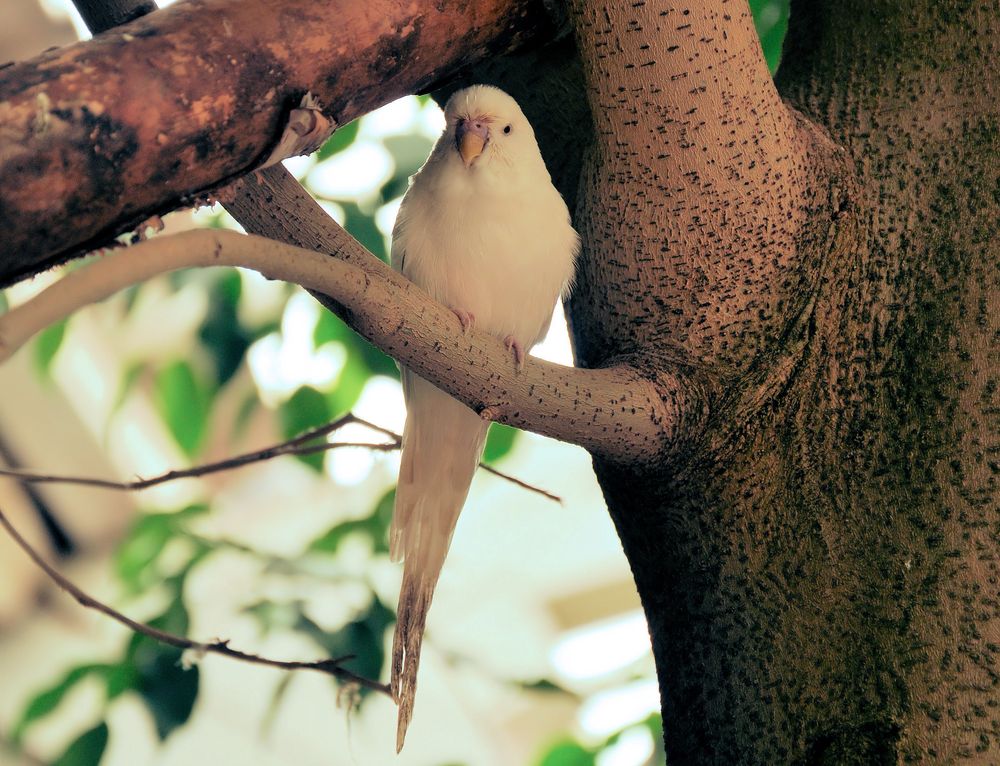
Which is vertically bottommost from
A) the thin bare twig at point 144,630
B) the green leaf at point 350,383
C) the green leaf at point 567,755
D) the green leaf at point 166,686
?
the thin bare twig at point 144,630

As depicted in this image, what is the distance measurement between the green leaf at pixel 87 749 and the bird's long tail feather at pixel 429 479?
419 millimetres

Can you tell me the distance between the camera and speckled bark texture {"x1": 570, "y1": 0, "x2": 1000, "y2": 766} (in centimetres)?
104

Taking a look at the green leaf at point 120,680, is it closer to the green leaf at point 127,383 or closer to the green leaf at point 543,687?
the green leaf at point 127,383

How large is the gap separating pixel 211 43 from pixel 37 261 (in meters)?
0.23

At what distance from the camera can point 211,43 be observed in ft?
2.84

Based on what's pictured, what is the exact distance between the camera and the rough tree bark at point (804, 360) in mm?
1043

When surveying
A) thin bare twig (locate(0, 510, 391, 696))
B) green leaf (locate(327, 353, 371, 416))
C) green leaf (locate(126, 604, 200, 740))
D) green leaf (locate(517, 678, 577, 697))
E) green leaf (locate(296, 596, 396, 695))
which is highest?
green leaf (locate(327, 353, 371, 416))

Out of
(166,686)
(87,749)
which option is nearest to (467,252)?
(166,686)

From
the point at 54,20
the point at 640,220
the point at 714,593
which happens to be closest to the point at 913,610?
the point at 714,593

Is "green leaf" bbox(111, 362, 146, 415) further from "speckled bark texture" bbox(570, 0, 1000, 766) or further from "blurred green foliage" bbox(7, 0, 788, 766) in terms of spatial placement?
"speckled bark texture" bbox(570, 0, 1000, 766)

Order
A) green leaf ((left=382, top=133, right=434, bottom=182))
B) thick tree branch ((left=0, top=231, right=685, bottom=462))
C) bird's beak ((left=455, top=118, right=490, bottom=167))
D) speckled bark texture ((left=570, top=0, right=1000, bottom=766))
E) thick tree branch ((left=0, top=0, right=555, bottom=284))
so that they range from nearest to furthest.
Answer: thick tree branch ((left=0, top=231, right=685, bottom=462)), thick tree branch ((left=0, top=0, right=555, bottom=284)), speckled bark texture ((left=570, top=0, right=1000, bottom=766)), bird's beak ((left=455, top=118, right=490, bottom=167)), green leaf ((left=382, top=133, right=434, bottom=182))

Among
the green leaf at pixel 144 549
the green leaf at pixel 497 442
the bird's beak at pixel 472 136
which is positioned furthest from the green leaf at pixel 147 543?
the bird's beak at pixel 472 136

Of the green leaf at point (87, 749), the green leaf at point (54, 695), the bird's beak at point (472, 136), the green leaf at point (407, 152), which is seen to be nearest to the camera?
the green leaf at point (87, 749)

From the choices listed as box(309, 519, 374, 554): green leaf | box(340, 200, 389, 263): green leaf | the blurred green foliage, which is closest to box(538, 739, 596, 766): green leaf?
the blurred green foliage
